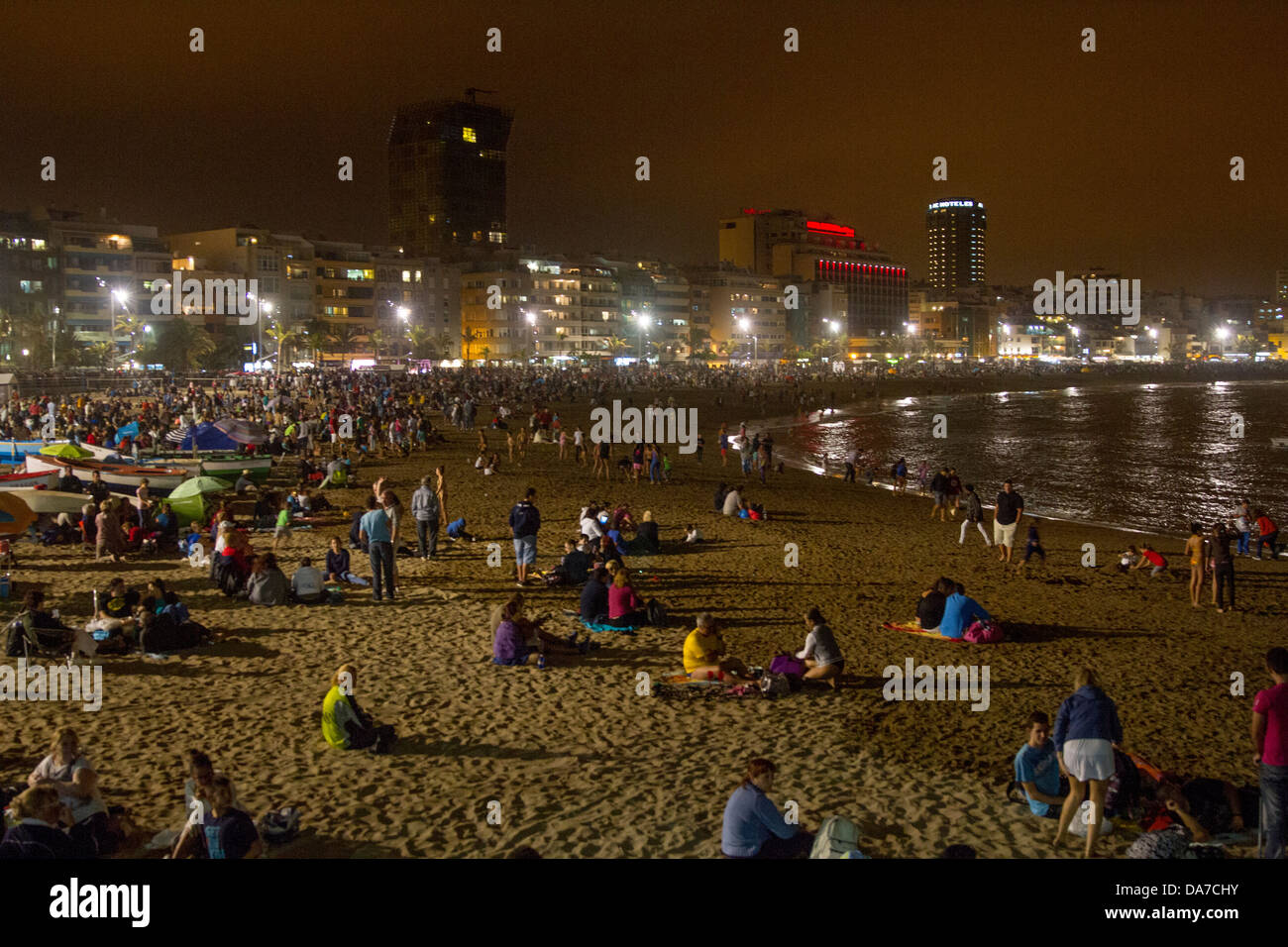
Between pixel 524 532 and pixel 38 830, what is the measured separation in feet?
26.0

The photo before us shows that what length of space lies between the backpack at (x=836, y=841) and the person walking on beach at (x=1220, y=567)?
10.0 m

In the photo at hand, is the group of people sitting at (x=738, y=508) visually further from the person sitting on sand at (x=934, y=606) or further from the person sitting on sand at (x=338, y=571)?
the person sitting on sand at (x=338, y=571)

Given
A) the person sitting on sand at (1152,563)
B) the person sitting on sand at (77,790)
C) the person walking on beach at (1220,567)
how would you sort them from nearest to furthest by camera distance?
the person sitting on sand at (77,790), the person walking on beach at (1220,567), the person sitting on sand at (1152,563)

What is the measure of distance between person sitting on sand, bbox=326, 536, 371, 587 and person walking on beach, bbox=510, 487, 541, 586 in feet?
6.74

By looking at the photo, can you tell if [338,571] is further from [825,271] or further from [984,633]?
[825,271]

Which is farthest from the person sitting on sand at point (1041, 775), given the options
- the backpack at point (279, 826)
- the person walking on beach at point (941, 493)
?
the person walking on beach at point (941, 493)

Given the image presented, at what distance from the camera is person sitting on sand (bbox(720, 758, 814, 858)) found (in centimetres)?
583

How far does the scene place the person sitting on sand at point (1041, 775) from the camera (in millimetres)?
6688

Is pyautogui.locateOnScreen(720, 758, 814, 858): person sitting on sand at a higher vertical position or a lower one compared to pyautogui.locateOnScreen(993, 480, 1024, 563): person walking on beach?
lower

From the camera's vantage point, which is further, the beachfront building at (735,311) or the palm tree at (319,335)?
the beachfront building at (735,311)

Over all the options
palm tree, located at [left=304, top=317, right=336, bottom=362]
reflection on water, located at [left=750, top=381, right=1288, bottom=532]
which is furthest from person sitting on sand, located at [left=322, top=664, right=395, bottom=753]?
Result: palm tree, located at [left=304, top=317, right=336, bottom=362]

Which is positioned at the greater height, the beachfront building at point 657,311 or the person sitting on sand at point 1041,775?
the beachfront building at point 657,311

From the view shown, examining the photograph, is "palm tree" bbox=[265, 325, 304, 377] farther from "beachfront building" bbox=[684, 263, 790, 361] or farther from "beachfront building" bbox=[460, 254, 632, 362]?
"beachfront building" bbox=[684, 263, 790, 361]
